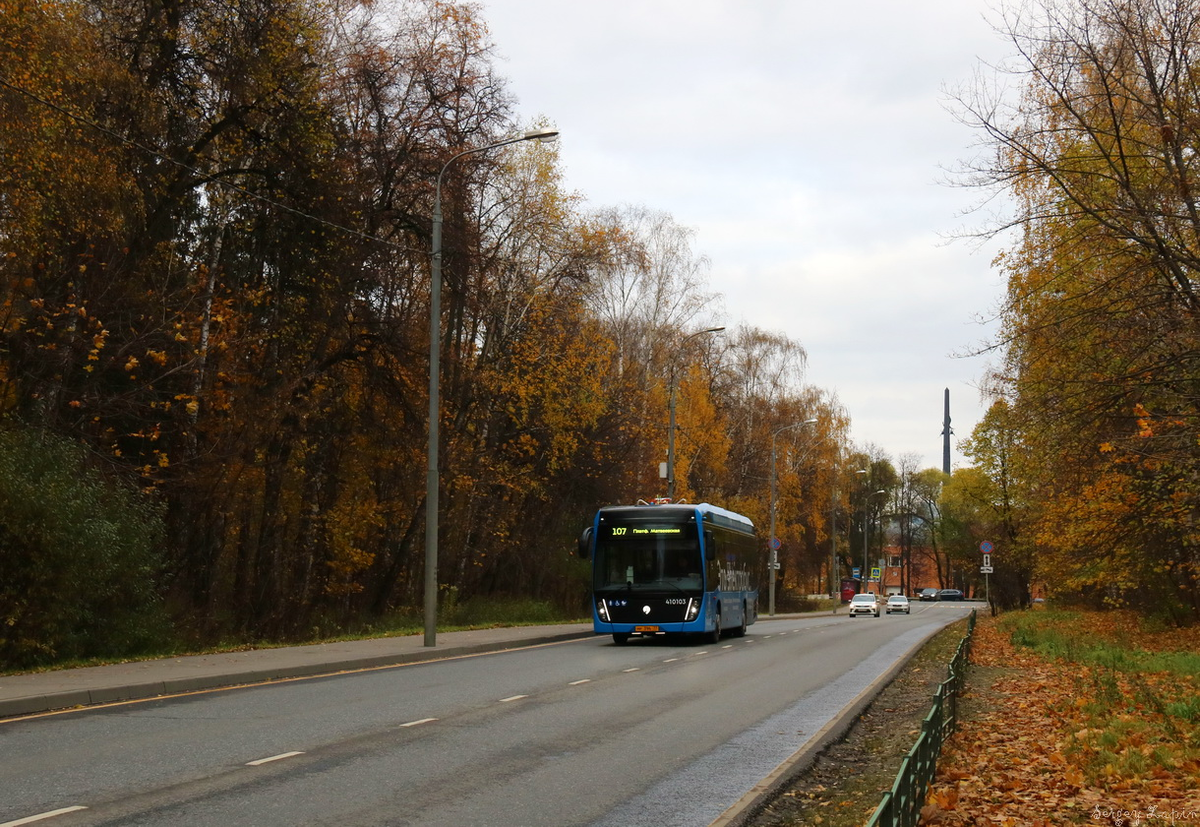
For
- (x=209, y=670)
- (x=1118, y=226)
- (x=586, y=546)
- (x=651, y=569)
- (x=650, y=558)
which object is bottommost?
(x=209, y=670)

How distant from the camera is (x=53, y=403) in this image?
2069 centimetres

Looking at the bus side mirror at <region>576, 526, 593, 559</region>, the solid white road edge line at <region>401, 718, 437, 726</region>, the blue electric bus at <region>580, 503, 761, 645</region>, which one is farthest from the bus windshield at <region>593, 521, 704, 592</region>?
the solid white road edge line at <region>401, 718, 437, 726</region>

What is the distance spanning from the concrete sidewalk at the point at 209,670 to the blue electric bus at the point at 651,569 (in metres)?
2.42

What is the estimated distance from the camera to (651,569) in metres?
27.6

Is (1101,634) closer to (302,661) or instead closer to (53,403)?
(302,661)

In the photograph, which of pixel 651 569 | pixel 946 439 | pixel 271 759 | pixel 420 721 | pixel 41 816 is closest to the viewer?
pixel 41 816

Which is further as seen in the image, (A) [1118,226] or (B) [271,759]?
(A) [1118,226]

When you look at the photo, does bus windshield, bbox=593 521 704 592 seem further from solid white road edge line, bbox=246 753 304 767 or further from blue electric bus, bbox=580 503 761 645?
solid white road edge line, bbox=246 753 304 767

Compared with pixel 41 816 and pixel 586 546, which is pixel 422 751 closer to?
pixel 41 816

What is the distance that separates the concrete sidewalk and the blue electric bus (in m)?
2.42

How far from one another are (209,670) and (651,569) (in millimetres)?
12624

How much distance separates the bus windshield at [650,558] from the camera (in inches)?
1088

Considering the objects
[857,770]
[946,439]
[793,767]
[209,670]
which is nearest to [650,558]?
[209,670]

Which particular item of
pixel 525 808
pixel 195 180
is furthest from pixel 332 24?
pixel 525 808
